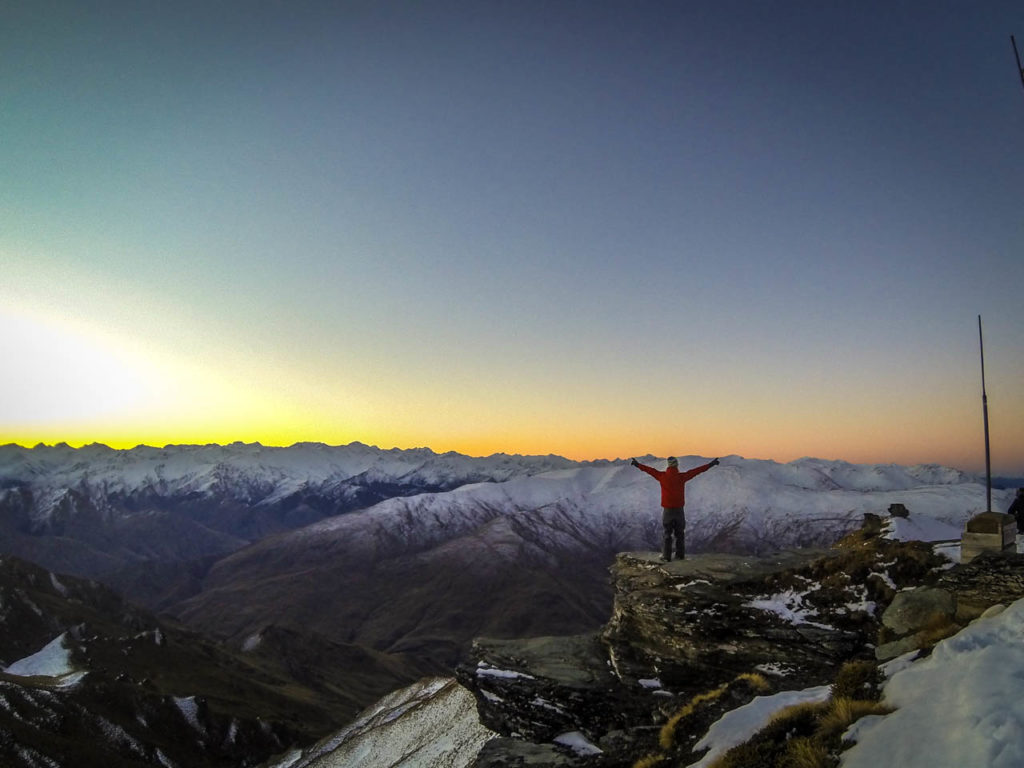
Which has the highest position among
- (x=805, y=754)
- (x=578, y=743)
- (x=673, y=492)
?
(x=673, y=492)

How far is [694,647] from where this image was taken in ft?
86.0

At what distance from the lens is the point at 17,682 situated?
104 metres

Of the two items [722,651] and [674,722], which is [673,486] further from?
[674,722]

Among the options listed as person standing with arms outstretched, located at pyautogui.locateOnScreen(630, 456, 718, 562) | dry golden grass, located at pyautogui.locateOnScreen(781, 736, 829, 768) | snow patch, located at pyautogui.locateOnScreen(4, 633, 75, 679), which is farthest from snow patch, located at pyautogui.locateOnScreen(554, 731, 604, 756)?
snow patch, located at pyautogui.locateOnScreen(4, 633, 75, 679)

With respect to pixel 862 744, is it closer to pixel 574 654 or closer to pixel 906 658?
pixel 906 658

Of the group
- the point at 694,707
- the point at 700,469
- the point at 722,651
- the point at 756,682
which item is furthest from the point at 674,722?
the point at 700,469

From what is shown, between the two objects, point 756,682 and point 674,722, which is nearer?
point 674,722

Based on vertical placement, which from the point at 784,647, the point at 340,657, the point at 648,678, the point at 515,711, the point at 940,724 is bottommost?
the point at 340,657

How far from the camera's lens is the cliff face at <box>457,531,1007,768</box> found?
698 inches

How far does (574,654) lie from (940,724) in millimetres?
23953

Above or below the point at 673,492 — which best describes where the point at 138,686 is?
below

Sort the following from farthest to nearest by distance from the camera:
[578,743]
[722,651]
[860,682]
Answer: [722,651], [578,743], [860,682]

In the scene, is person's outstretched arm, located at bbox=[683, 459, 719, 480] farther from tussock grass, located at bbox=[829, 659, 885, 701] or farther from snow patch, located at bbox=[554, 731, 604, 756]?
snow patch, located at bbox=[554, 731, 604, 756]

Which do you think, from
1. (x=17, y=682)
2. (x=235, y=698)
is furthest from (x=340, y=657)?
(x=17, y=682)
